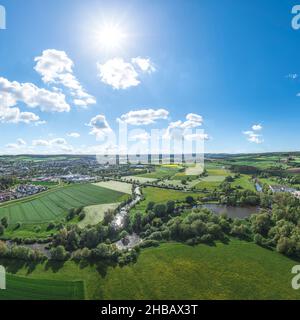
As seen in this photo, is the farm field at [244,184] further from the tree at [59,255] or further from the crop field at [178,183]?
the tree at [59,255]

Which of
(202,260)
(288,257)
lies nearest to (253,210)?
(288,257)

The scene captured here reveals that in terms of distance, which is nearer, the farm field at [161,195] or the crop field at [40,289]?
the crop field at [40,289]

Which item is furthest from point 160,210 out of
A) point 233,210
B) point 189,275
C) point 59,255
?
point 59,255

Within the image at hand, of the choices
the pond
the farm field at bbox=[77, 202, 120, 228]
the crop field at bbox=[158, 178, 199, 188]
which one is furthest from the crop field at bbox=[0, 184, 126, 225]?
the pond

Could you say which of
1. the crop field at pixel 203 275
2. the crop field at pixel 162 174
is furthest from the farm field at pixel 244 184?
the crop field at pixel 203 275
